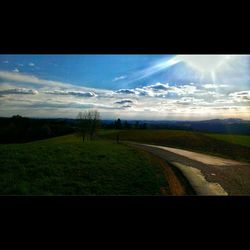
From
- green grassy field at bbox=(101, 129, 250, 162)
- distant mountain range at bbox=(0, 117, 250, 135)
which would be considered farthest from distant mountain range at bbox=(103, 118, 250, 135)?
green grassy field at bbox=(101, 129, 250, 162)

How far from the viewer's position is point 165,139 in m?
3.71

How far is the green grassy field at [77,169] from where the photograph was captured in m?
3.64

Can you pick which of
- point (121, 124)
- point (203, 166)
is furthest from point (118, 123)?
point (203, 166)

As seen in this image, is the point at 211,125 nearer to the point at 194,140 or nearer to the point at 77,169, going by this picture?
the point at 194,140

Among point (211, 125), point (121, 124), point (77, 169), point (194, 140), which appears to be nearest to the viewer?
point (121, 124)

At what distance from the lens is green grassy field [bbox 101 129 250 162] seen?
11.5 feet

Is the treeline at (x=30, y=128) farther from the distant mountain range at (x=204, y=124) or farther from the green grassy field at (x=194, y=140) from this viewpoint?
the green grassy field at (x=194, y=140)

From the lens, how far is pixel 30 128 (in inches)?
131

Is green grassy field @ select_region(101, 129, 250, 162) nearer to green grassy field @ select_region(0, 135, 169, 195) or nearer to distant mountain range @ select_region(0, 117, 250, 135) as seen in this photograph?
distant mountain range @ select_region(0, 117, 250, 135)

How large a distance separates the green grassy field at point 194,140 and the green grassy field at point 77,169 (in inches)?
12.6

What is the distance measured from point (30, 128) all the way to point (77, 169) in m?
1.03

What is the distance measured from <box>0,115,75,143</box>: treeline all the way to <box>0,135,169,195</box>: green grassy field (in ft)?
0.47
